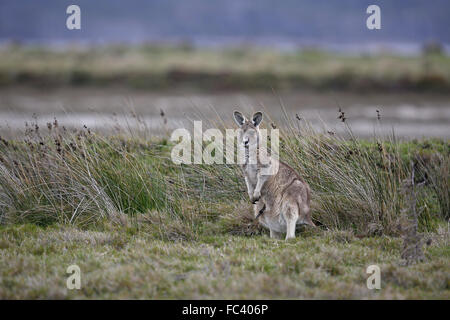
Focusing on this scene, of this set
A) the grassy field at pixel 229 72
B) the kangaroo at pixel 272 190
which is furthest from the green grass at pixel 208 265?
the grassy field at pixel 229 72

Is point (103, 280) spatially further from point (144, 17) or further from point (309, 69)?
point (144, 17)

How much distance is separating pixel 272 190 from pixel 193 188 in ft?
6.24

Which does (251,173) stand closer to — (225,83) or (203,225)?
(203,225)

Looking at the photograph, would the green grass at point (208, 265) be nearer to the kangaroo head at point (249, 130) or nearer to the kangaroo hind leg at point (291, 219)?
the kangaroo hind leg at point (291, 219)

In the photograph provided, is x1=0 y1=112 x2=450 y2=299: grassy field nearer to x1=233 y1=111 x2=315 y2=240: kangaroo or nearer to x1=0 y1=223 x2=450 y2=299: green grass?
x1=0 y1=223 x2=450 y2=299: green grass

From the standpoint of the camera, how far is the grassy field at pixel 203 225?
6.28 metres

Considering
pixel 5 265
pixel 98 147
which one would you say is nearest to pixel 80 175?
pixel 98 147

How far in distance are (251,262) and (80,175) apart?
341 centimetres

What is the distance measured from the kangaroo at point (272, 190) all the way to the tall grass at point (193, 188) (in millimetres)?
583

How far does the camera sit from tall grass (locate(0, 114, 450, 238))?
8.33m

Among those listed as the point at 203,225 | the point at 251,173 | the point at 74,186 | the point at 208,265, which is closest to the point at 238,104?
the point at 74,186

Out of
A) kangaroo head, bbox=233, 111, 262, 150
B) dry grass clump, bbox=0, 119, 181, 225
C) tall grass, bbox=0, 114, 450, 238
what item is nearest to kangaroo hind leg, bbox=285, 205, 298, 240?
tall grass, bbox=0, 114, 450, 238

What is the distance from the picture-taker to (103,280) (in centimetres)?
628

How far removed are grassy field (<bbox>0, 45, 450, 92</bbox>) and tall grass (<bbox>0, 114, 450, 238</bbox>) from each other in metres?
24.3
